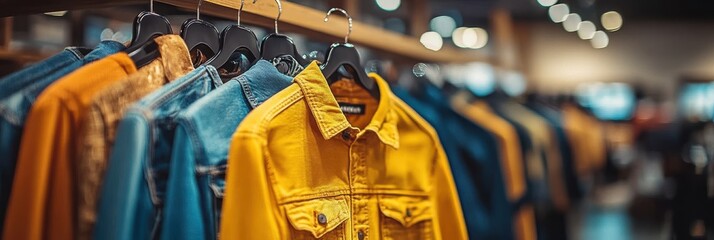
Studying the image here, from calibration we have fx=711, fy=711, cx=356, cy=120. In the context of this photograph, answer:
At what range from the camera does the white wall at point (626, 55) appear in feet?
28.8

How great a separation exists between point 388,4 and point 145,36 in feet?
16.6

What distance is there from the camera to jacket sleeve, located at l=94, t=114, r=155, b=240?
3.81 ft

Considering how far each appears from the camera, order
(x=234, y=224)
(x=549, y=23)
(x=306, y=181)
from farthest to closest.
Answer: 1. (x=549, y=23)
2. (x=306, y=181)
3. (x=234, y=224)

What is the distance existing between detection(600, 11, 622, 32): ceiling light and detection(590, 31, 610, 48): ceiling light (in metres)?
0.46

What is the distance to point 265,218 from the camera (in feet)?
4.40

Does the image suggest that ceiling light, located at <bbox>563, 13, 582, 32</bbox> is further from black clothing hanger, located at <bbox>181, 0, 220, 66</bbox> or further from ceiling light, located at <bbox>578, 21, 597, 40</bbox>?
black clothing hanger, located at <bbox>181, 0, 220, 66</bbox>

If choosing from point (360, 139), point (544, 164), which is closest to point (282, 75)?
point (360, 139)

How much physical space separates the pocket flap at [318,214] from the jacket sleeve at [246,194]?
3.9 inches

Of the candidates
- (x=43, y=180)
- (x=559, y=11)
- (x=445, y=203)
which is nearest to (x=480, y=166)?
(x=445, y=203)

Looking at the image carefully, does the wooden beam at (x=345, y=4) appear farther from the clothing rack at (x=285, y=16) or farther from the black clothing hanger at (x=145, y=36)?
the black clothing hanger at (x=145, y=36)

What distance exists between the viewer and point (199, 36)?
1502 mm

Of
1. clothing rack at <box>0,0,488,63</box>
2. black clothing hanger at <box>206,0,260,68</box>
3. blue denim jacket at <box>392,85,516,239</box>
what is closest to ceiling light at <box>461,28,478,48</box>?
clothing rack at <box>0,0,488,63</box>

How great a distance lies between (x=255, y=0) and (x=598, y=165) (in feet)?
13.6

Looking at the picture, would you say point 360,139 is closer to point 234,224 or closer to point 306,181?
point 306,181
